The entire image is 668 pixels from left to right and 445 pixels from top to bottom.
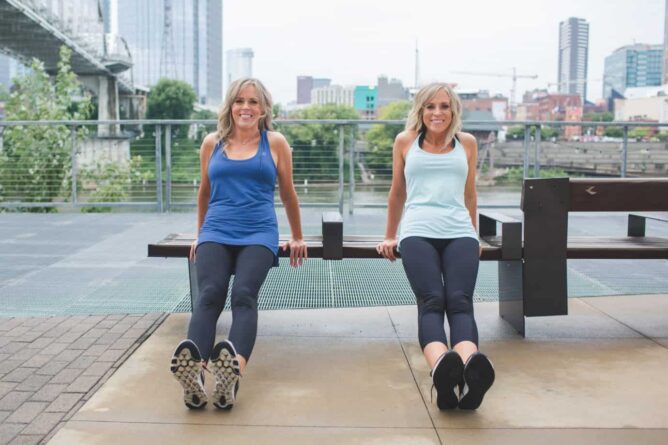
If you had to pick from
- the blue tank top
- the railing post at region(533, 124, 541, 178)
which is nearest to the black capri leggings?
the blue tank top

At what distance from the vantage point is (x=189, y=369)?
101 inches

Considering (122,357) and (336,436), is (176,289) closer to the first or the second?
(122,357)

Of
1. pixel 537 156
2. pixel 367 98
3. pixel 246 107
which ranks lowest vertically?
pixel 537 156

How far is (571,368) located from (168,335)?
6.54 feet

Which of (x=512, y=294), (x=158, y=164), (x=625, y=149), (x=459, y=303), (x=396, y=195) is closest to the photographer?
(x=459, y=303)

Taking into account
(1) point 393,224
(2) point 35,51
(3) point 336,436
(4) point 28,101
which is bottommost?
(3) point 336,436

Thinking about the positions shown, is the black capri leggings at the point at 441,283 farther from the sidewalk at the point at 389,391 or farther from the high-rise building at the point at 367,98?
the high-rise building at the point at 367,98

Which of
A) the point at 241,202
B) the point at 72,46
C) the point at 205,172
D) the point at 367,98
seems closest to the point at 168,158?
the point at 205,172

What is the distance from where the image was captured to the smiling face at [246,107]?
330cm

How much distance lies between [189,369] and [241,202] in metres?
0.91

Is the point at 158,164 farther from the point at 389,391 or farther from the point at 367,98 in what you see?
the point at 367,98

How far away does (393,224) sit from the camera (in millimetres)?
3506

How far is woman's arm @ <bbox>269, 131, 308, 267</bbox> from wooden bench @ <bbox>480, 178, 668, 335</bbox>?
1.03 meters

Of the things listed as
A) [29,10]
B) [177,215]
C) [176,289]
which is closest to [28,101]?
[177,215]
